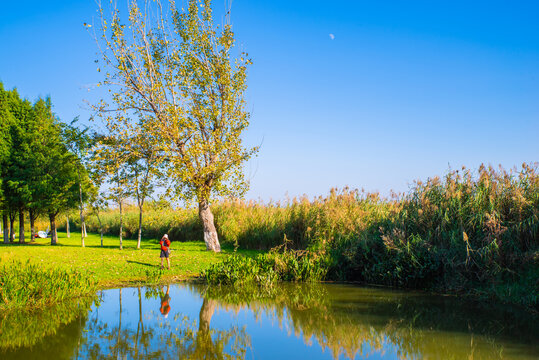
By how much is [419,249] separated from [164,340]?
9735mm

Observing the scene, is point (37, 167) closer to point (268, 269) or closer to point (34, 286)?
point (34, 286)

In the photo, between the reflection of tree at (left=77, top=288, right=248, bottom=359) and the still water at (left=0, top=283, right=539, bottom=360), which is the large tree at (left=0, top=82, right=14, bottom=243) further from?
the reflection of tree at (left=77, top=288, right=248, bottom=359)

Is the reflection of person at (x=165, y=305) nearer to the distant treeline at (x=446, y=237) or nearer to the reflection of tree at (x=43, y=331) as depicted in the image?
the reflection of tree at (x=43, y=331)

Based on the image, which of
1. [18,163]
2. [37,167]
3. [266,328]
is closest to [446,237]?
[266,328]

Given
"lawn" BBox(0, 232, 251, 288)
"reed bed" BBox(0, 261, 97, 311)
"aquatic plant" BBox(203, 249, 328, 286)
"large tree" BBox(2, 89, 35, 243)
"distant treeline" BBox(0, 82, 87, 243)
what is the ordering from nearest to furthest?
"reed bed" BBox(0, 261, 97, 311) < "lawn" BBox(0, 232, 251, 288) < "aquatic plant" BBox(203, 249, 328, 286) < "distant treeline" BBox(0, 82, 87, 243) < "large tree" BBox(2, 89, 35, 243)

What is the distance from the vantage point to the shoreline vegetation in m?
12.7

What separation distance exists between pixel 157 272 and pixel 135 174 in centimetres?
1061

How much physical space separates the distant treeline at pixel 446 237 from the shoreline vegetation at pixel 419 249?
0.03m

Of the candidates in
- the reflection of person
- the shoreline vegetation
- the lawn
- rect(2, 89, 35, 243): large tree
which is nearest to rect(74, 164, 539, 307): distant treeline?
the shoreline vegetation

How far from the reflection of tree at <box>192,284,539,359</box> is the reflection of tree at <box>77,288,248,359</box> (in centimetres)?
172

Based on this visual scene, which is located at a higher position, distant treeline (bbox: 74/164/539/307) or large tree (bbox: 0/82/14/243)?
large tree (bbox: 0/82/14/243)

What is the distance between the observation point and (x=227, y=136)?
24.3m

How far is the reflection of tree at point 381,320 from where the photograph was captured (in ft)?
27.6

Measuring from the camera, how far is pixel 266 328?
9.71m
